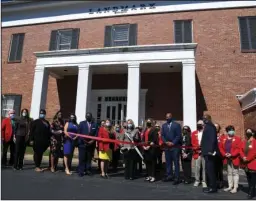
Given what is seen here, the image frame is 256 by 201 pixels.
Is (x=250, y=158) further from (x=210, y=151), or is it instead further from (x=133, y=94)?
(x=133, y=94)

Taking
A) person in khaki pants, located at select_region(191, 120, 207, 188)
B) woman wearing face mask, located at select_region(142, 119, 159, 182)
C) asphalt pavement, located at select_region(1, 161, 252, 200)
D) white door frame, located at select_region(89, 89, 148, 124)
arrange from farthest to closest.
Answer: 1. white door frame, located at select_region(89, 89, 148, 124)
2. woman wearing face mask, located at select_region(142, 119, 159, 182)
3. person in khaki pants, located at select_region(191, 120, 207, 188)
4. asphalt pavement, located at select_region(1, 161, 252, 200)

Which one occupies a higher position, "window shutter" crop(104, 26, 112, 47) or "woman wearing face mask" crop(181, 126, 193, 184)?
"window shutter" crop(104, 26, 112, 47)

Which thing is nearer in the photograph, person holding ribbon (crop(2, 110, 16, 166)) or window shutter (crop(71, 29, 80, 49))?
person holding ribbon (crop(2, 110, 16, 166))

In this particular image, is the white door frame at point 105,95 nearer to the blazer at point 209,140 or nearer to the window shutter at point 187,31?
the window shutter at point 187,31

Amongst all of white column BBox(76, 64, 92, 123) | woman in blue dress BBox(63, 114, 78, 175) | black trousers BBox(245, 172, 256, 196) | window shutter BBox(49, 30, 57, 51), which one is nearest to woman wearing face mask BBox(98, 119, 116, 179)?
woman in blue dress BBox(63, 114, 78, 175)

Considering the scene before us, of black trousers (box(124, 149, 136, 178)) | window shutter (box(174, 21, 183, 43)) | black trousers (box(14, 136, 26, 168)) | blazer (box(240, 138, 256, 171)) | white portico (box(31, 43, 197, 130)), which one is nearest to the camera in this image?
blazer (box(240, 138, 256, 171))

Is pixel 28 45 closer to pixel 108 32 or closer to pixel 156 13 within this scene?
pixel 108 32

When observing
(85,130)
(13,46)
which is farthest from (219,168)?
(13,46)

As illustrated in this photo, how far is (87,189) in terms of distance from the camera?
19.8 ft

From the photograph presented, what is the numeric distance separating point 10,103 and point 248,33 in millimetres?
14903

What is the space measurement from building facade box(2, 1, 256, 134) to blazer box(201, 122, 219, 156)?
5462 mm

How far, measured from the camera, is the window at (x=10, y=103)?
690 inches

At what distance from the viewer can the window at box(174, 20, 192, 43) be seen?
51.6 ft

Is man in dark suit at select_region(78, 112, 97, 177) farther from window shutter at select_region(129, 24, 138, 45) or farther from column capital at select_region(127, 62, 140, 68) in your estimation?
window shutter at select_region(129, 24, 138, 45)
